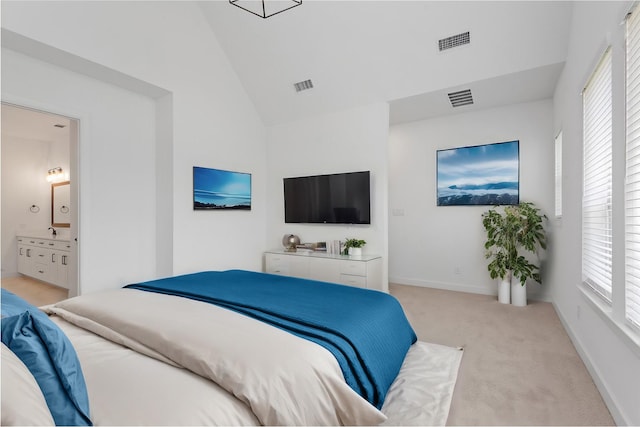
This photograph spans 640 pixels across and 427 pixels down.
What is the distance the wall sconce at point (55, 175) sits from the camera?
18.2 ft

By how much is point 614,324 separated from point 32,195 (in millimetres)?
7966

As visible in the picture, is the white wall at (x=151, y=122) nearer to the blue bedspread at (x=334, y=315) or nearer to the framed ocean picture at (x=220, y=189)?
the framed ocean picture at (x=220, y=189)

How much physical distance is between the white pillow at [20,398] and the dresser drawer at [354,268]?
127 inches

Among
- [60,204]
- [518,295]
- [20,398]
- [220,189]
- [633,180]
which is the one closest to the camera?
[20,398]

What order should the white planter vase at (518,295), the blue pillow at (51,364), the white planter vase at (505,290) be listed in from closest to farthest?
the blue pillow at (51,364)
the white planter vase at (518,295)
the white planter vase at (505,290)

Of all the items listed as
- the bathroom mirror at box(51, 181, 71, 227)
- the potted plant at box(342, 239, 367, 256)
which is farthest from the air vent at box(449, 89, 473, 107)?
the bathroom mirror at box(51, 181, 71, 227)

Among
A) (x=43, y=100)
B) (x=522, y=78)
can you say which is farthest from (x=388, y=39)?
(x=43, y=100)

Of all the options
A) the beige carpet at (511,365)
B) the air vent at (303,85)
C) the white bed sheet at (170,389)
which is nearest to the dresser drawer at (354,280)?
the beige carpet at (511,365)

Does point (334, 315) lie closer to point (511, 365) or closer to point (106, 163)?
point (511, 365)

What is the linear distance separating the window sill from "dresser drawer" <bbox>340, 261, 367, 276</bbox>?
202 cm

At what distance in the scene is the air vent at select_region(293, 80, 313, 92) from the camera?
4.23 meters

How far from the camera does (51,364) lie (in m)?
0.90

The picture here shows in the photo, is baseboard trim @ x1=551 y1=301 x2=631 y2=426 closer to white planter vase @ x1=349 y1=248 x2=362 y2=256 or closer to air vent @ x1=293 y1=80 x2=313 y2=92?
white planter vase @ x1=349 y1=248 x2=362 y2=256

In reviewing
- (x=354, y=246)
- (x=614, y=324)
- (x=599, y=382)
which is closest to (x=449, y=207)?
(x=354, y=246)
